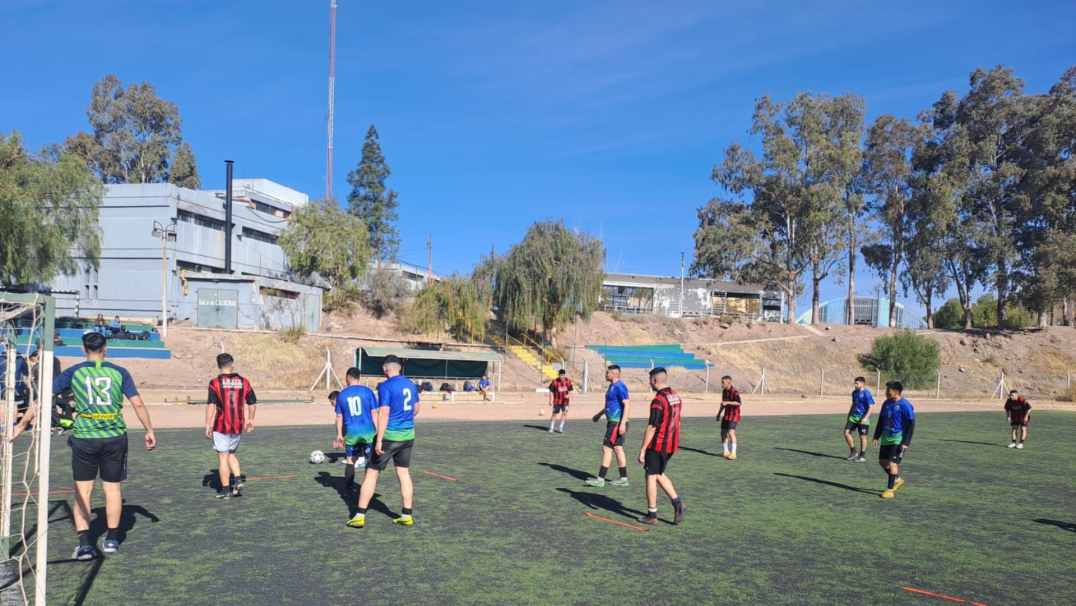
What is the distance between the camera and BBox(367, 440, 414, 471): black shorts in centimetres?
793

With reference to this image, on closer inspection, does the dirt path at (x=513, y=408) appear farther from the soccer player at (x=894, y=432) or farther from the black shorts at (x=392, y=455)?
the soccer player at (x=894, y=432)

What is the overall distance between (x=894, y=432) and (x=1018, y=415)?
10.1 m

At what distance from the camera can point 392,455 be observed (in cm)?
803

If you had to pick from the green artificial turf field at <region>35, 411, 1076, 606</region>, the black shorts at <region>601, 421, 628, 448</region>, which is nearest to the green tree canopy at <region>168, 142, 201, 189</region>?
the green artificial turf field at <region>35, 411, 1076, 606</region>

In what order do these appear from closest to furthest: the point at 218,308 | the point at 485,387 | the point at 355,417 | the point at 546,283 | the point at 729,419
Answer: the point at 355,417, the point at 729,419, the point at 485,387, the point at 218,308, the point at 546,283

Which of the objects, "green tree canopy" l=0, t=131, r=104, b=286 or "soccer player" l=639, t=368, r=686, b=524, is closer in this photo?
"soccer player" l=639, t=368, r=686, b=524

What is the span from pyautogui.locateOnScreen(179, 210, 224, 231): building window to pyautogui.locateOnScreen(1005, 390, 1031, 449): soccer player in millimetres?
43771

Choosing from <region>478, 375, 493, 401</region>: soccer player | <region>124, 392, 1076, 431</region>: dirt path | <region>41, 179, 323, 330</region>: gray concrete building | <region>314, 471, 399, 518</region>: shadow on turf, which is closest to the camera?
<region>314, 471, 399, 518</region>: shadow on turf

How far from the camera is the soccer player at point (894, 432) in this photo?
436 inches

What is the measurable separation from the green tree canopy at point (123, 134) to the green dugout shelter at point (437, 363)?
152 feet

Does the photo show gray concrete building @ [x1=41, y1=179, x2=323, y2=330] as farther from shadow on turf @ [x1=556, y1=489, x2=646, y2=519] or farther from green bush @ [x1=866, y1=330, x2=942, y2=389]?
green bush @ [x1=866, y1=330, x2=942, y2=389]

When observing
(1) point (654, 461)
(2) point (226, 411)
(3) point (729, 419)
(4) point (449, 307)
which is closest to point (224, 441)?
(2) point (226, 411)

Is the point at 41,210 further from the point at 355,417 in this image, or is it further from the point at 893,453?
the point at 893,453

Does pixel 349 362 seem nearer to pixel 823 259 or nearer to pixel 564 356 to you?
pixel 564 356
